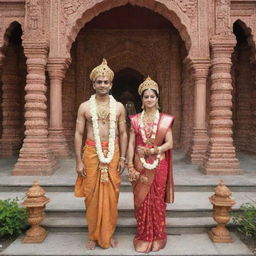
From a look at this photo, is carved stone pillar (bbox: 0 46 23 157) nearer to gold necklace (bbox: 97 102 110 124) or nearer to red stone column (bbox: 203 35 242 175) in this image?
red stone column (bbox: 203 35 242 175)

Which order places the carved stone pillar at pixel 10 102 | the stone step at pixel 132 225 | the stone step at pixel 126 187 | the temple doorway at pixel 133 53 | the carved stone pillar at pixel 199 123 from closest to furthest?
the stone step at pixel 132 225 → the stone step at pixel 126 187 → the carved stone pillar at pixel 199 123 → the carved stone pillar at pixel 10 102 → the temple doorway at pixel 133 53

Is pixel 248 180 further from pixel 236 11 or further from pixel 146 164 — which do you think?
pixel 236 11

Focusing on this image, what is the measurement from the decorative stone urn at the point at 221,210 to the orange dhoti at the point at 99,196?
1.33m

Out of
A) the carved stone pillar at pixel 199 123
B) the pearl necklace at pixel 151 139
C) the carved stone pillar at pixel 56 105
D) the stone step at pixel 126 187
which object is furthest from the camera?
the carved stone pillar at pixel 199 123

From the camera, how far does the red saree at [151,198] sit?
3.39 m

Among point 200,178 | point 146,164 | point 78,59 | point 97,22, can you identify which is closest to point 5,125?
point 78,59

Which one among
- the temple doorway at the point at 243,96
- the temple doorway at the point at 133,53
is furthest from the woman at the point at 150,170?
the temple doorway at the point at 243,96

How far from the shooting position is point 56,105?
23.6 feet

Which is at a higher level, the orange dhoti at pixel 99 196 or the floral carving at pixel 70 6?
the floral carving at pixel 70 6

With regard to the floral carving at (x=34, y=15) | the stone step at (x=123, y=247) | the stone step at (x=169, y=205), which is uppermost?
the floral carving at (x=34, y=15)

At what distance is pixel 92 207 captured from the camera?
342 centimetres

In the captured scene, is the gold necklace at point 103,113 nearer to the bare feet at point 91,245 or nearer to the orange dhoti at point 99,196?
the orange dhoti at point 99,196

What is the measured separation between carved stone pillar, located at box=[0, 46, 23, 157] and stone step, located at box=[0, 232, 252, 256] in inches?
237

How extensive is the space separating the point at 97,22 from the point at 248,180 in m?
Result: 7.42
